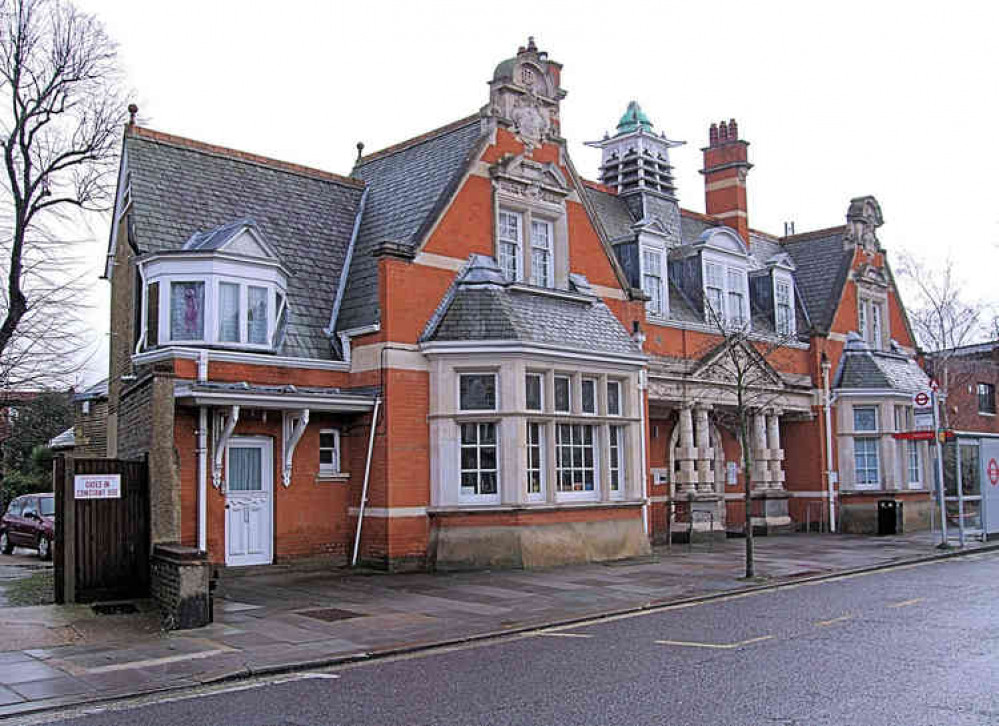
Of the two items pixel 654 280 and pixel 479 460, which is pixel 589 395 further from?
pixel 654 280

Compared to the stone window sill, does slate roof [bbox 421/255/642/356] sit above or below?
above

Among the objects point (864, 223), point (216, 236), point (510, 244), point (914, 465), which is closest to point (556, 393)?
point (510, 244)

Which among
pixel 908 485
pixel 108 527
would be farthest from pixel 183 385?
pixel 908 485

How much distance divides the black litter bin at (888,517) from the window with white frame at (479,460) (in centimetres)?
1450

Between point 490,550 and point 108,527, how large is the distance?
7312mm

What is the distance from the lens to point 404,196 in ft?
73.9

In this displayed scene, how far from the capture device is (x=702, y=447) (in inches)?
1047

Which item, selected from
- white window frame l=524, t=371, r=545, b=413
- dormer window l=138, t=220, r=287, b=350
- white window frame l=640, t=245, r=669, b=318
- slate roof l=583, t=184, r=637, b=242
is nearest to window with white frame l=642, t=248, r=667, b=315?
white window frame l=640, t=245, r=669, b=318

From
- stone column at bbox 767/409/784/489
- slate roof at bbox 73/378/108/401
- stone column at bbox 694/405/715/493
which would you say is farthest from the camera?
stone column at bbox 767/409/784/489

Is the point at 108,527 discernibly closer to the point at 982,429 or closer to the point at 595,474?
the point at 595,474

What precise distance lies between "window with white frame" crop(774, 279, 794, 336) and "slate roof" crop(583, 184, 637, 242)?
5655 millimetres

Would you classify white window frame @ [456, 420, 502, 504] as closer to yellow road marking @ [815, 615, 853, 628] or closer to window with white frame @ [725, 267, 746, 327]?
yellow road marking @ [815, 615, 853, 628]

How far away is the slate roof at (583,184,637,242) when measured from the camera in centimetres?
2741

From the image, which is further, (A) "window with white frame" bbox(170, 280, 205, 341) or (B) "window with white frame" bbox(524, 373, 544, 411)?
(B) "window with white frame" bbox(524, 373, 544, 411)
